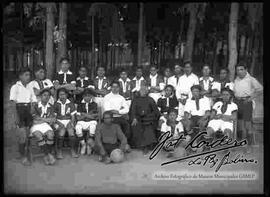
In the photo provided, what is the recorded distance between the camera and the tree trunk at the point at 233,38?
20.7 feet

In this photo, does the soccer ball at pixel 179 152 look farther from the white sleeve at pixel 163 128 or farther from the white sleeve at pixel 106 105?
the white sleeve at pixel 106 105

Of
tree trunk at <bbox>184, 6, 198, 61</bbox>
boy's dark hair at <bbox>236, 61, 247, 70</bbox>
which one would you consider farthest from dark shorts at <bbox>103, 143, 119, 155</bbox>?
boy's dark hair at <bbox>236, 61, 247, 70</bbox>

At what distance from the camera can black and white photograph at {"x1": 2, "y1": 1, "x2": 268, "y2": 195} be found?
6.32 metres

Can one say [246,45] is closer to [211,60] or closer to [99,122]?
[211,60]

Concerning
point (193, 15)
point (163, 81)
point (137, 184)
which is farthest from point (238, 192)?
point (193, 15)

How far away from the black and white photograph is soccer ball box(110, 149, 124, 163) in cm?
1

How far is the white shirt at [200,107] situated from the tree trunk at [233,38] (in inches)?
18.5

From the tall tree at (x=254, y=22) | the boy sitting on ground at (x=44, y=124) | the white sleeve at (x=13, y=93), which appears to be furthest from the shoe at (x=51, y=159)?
the tall tree at (x=254, y=22)

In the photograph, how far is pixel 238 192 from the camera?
639 cm

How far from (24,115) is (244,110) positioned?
291cm

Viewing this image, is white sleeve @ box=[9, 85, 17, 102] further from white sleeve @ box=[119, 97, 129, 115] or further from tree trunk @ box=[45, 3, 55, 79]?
white sleeve @ box=[119, 97, 129, 115]

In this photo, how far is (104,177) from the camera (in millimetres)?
6340
